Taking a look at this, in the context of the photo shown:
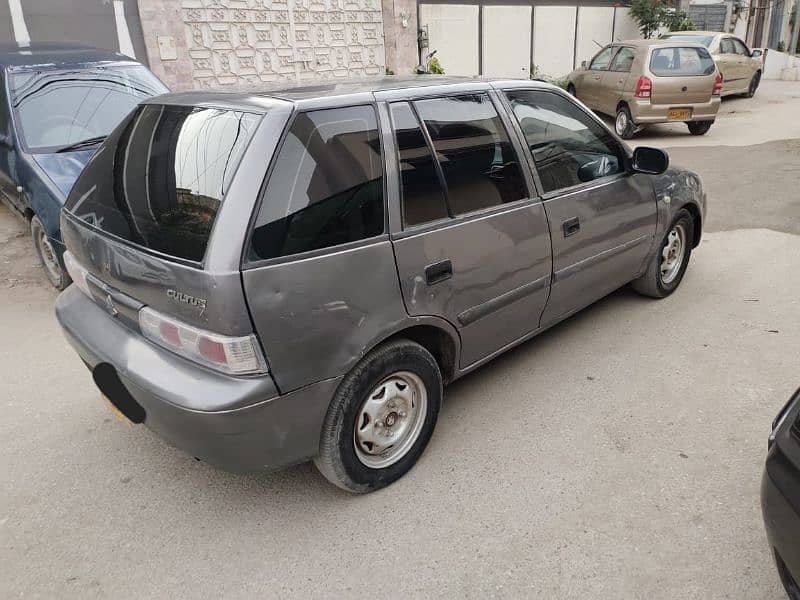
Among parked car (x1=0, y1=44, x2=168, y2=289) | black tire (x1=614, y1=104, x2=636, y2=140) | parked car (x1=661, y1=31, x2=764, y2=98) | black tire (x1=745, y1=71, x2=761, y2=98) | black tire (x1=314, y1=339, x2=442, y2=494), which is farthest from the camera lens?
black tire (x1=745, y1=71, x2=761, y2=98)

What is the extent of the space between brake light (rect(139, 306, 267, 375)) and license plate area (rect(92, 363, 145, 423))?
0.31 meters

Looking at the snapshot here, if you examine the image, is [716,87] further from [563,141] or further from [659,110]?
[563,141]

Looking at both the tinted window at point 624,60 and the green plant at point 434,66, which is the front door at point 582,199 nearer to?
the tinted window at point 624,60

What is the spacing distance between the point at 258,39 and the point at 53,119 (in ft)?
21.6

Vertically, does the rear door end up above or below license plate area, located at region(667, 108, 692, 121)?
above

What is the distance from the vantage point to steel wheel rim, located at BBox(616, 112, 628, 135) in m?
10.9

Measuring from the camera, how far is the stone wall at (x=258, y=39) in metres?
9.99

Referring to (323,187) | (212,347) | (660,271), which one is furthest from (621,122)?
(212,347)

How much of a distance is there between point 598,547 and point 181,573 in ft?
5.37

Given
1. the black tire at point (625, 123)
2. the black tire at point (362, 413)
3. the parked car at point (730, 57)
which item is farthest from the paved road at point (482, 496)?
the parked car at point (730, 57)

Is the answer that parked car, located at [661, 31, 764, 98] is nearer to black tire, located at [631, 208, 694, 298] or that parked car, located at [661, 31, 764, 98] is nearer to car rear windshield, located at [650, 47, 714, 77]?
car rear windshield, located at [650, 47, 714, 77]

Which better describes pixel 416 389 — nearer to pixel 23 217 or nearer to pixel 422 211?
pixel 422 211

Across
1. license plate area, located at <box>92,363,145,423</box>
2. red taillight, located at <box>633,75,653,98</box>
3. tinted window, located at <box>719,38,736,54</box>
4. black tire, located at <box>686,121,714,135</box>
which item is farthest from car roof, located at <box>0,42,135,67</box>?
tinted window, located at <box>719,38,736,54</box>

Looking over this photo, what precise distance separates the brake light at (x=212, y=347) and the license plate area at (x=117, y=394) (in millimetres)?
307
